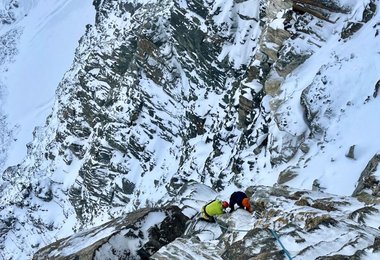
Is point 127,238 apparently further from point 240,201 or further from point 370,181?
point 370,181

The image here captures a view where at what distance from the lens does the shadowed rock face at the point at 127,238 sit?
49.9ft

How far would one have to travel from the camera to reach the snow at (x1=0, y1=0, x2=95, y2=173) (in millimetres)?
89038

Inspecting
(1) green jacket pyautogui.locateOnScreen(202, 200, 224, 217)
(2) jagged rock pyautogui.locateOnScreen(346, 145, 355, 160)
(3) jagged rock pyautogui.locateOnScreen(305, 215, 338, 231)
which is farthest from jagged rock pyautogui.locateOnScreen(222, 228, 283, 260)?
(2) jagged rock pyautogui.locateOnScreen(346, 145, 355, 160)

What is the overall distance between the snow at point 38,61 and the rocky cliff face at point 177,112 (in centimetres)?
677

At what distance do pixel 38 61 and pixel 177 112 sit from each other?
46428 mm

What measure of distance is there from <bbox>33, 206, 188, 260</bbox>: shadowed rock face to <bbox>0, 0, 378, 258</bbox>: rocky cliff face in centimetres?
343

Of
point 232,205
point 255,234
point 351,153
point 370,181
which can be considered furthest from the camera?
point 351,153

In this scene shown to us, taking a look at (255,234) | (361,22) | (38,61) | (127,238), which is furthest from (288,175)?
(38,61)

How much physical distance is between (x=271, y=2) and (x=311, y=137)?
1296 cm

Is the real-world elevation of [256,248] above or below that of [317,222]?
above

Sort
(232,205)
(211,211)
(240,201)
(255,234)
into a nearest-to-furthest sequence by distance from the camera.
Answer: (255,234), (211,211), (232,205), (240,201)

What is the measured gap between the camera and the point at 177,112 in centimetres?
5791

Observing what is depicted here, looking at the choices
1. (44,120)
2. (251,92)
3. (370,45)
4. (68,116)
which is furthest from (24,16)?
(370,45)

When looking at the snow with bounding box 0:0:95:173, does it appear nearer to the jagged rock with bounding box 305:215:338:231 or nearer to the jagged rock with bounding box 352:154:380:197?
the jagged rock with bounding box 352:154:380:197
